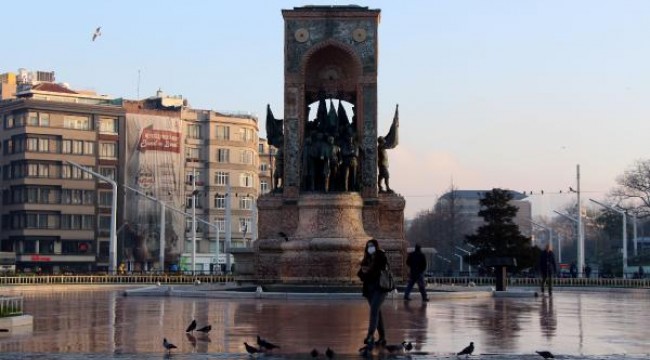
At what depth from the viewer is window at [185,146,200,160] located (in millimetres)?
114750

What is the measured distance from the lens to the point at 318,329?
20156 millimetres

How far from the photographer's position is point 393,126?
40.7 m

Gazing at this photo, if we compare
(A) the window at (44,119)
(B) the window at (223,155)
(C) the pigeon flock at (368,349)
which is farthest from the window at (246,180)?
(C) the pigeon flock at (368,349)

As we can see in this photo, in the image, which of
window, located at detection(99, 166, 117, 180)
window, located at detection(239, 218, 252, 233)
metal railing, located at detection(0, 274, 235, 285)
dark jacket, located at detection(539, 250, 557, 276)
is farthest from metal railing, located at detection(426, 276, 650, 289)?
window, located at detection(239, 218, 252, 233)

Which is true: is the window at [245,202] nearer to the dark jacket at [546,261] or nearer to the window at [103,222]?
the window at [103,222]

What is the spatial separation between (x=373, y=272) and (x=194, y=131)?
9948cm

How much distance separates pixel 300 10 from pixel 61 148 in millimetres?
71935

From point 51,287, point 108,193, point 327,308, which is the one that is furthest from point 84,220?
point 327,308

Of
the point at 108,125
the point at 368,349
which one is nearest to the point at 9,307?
the point at 368,349

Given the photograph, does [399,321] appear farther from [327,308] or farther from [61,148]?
[61,148]

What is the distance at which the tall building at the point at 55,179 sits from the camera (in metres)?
104

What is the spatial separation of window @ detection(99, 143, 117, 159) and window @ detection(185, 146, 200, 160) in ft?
25.9

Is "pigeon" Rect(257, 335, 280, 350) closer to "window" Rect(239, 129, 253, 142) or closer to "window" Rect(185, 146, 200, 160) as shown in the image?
"window" Rect(185, 146, 200, 160)

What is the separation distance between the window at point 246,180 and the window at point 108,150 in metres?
14.2
